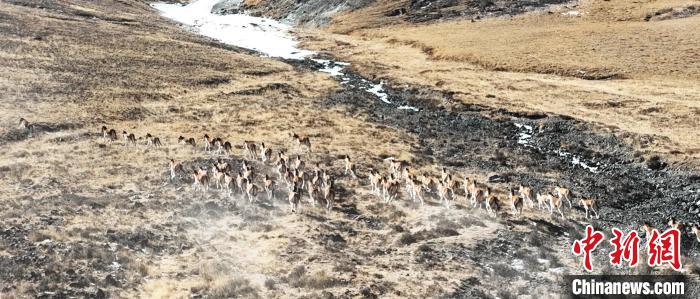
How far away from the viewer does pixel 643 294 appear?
18500 mm

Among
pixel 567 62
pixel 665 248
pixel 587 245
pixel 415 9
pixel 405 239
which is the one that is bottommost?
pixel 665 248

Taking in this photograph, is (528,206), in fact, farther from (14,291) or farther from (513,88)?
(513,88)

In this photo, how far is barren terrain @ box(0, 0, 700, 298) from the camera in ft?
62.3

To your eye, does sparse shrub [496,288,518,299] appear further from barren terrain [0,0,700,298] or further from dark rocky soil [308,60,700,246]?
dark rocky soil [308,60,700,246]

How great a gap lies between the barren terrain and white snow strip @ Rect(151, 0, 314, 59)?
1638 centimetres

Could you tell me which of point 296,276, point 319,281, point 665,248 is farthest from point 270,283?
point 665,248

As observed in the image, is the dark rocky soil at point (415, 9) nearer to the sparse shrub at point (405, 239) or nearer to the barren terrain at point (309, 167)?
the barren terrain at point (309, 167)

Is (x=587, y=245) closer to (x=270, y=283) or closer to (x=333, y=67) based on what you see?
(x=270, y=283)

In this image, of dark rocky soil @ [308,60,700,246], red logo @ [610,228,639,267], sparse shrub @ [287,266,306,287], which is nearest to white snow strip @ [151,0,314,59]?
dark rocky soil @ [308,60,700,246]

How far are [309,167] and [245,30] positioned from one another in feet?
230

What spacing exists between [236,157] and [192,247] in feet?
37.7

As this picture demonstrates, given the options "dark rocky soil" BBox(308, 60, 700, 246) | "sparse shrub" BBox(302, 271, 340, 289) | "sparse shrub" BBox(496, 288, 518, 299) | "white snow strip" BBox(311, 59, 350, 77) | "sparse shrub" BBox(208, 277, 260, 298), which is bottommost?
"dark rocky soil" BBox(308, 60, 700, 246)

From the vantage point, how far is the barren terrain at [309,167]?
62.3 feet

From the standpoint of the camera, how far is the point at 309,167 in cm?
3112
